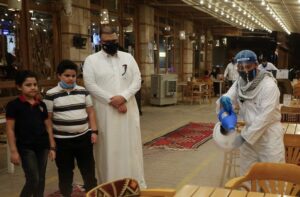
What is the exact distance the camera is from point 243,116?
9.91 feet

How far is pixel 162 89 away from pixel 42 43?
491 cm

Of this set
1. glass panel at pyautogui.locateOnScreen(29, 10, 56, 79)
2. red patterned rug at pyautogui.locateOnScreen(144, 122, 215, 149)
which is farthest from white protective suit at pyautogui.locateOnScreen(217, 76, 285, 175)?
glass panel at pyautogui.locateOnScreen(29, 10, 56, 79)

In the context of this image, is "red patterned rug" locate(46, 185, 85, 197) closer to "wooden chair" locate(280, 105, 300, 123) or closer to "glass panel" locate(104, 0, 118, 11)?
"wooden chair" locate(280, 105, 300, 123)

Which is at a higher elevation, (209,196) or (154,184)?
(209,196)

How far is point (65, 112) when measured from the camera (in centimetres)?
306

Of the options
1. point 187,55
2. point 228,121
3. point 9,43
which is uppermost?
point 187,55

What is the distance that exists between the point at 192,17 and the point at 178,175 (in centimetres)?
1140

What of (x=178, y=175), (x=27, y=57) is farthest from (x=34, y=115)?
(x=27, y=57)

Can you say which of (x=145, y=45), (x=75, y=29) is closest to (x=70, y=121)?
(x=75, y=29)

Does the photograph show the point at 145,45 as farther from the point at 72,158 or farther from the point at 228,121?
the point at 228,121

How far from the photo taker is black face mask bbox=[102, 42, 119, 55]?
3291 mm

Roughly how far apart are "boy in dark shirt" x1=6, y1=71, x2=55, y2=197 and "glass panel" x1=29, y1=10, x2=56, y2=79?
4178 millimetres

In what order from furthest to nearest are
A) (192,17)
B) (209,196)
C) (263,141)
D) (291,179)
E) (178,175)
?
1. (192,17)
2. (178,175)
3. (263,141)
4. (291,179)
5. (209,196)

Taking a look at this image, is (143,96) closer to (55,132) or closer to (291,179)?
(55,132)
